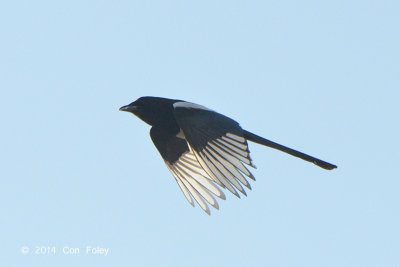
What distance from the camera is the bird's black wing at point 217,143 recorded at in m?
7.67

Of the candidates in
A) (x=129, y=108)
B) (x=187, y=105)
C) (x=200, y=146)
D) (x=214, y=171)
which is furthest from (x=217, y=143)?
(x=129, y=108)

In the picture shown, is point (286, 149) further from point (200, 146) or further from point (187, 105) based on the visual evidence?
point (200, 146)

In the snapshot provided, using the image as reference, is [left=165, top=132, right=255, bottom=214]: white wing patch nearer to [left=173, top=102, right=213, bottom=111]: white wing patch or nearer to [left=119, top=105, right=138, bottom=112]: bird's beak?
[left=173, top=102, right=213, bottom=111]: white wing patch

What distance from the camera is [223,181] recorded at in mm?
7656

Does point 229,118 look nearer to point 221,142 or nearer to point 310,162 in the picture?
point 221,142

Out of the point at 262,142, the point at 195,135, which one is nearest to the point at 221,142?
the point at 195,135

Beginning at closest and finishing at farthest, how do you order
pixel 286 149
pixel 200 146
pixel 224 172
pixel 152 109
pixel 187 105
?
pixel 224 172 → pixel 200 146 → pixel 187 105 → pixel 286 149 → pixel 152 109

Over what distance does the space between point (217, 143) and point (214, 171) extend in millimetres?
374

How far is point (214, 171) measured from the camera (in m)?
7.81

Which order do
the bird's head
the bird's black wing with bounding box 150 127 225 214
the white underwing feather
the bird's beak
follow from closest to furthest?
the white underwing feather < the bird's black wing with bounding box 150 127 225 214 < the bird's head < the bird's beak

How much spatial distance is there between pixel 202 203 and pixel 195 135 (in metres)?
0.71

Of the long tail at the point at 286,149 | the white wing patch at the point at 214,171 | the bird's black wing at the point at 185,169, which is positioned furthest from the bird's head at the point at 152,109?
the long tail at the point at 286,149

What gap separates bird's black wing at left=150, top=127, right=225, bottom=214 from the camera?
8523 mm

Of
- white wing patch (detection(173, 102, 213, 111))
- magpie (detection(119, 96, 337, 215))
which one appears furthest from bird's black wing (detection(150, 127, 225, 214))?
white wing patch (detection(173, 102, 213, 111))
